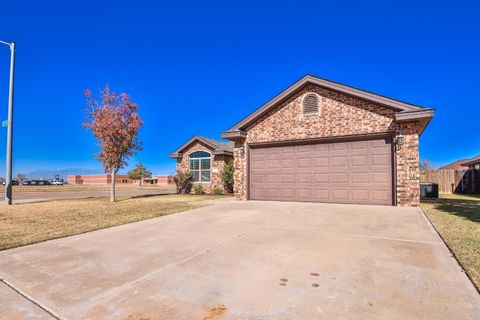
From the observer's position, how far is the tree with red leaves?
14633 mm

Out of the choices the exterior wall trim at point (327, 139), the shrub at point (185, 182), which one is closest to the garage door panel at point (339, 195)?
the exterior wall trim at point (327, 139)

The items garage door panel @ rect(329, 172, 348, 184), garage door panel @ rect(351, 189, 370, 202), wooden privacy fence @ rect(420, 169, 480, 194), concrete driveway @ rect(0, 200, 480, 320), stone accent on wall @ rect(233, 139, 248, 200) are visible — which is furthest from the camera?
wooden privacy fence @ rect(420, 169, 480, 194)

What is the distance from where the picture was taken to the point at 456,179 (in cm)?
2028

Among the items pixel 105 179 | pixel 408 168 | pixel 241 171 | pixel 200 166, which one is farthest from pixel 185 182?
pixel 105 179

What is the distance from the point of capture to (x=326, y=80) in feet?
38.9

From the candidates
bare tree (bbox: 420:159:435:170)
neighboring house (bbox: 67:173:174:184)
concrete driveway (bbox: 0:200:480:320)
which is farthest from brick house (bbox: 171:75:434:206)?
bare tree (bbox: 420:159:435:170)

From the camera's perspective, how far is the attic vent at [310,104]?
40.3 ft

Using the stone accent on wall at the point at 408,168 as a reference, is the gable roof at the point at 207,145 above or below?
above

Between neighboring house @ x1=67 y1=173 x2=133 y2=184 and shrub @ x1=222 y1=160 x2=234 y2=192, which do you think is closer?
shrub @ x1=222 y1=160 x2=234 y2=192

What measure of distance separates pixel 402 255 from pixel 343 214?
4.25 m

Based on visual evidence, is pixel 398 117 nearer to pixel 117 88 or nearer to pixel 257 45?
pixel 257 45

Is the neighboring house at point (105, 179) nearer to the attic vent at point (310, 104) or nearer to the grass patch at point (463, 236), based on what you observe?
the attic vent at point (310, 104)

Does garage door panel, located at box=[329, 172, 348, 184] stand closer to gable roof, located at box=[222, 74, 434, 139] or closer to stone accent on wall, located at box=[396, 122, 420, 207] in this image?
stone accent on wall, located at box=[396, 122, 420, 207]

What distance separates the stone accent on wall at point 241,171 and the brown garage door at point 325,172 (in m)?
0.35
